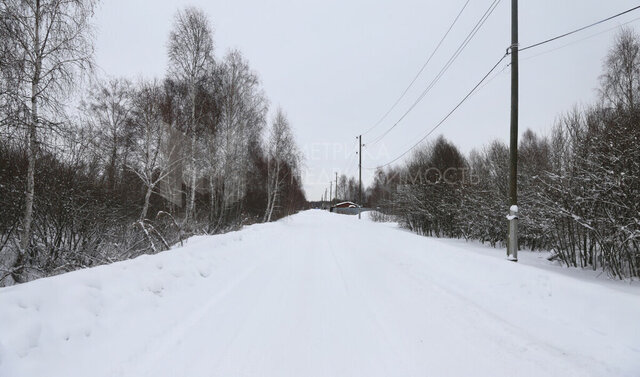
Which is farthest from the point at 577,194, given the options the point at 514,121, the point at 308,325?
the point at 308,325

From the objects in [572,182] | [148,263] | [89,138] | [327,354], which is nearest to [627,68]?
[572,182]

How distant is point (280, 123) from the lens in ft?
74.7

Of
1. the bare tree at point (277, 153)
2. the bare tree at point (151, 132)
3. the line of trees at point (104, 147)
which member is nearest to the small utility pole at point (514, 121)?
the line of trees at point (104, 147)

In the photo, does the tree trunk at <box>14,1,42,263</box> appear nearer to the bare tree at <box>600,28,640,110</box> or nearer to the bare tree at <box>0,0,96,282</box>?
the bare tree at <box>0,0,96,282</box>

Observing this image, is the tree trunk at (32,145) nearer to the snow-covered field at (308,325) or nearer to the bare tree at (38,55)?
the bare tree at (38,55)

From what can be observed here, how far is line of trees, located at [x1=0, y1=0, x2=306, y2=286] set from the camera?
17.0ft

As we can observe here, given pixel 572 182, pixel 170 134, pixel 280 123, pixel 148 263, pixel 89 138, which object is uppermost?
pixel 280 123

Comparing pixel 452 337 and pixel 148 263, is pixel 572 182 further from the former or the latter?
pixel 148 263

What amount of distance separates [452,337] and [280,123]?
2184cm

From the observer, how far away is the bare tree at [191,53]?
11.9m

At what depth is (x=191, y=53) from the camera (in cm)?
1225

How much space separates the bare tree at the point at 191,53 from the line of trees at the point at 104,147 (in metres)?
0.05

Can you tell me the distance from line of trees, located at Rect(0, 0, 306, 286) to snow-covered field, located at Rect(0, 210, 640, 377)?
7.90 feet

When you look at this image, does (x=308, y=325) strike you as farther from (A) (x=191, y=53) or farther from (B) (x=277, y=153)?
(B) (x=277, y=153)
